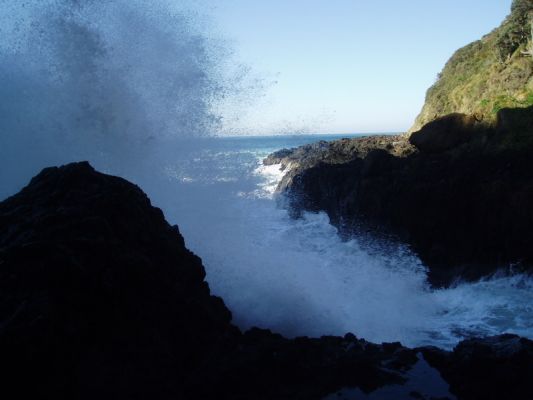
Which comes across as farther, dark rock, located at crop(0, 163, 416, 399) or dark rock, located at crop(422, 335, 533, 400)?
dark rock, located at crop(422, 335, 533, 400)

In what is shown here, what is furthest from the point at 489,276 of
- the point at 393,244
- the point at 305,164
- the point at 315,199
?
the point at 305,164

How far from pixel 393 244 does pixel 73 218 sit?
1052 cm

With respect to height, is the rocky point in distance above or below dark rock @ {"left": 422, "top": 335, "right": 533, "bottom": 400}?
above

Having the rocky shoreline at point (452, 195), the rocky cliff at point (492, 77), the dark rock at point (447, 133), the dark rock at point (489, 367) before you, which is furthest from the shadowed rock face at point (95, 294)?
the rocky cliff at point (492, 77)

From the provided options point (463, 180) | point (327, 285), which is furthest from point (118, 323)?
point (463, 180)

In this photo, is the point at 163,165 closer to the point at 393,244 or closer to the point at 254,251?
the point at 254,251

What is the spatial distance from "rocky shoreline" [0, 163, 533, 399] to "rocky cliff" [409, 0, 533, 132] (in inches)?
474

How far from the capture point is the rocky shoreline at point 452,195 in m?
11.6

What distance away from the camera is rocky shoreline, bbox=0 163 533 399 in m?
4.91

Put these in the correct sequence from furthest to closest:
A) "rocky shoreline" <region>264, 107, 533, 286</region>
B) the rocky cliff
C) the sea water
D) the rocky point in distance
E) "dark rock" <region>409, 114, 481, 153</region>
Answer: "dark rock" <region>409, 114, 481, 153</region>, the rocky cliff, the rocky point in distance, "rocky shoreline" <region>264, 107, 533, 286</region>, the sea water

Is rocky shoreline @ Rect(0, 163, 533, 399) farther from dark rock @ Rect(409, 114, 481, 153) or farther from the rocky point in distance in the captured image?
dark rock @ Rect(409, 114, 481, 153)

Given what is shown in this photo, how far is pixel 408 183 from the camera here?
14344mm

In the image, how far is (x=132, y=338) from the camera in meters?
5.66

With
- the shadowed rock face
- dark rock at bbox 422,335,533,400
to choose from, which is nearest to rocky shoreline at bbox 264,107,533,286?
dark rock at bbox 422,335,533,400
